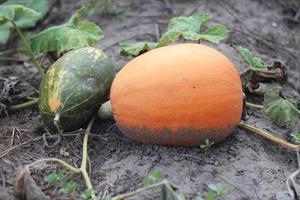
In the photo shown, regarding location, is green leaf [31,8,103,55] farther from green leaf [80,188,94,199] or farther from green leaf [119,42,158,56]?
green leaf [80,188,94,199]

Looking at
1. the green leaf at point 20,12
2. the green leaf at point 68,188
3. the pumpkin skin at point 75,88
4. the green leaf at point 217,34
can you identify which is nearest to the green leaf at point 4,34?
the green leaf at point 20,12

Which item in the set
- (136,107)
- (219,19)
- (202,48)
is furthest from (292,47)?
(136,107)

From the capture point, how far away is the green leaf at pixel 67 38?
321cm

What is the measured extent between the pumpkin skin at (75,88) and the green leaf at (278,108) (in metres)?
0.89

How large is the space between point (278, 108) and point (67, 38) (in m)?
1.26

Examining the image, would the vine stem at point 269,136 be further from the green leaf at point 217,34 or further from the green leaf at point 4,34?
the green leaf at point 4,34

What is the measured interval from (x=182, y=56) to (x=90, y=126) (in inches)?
26.4

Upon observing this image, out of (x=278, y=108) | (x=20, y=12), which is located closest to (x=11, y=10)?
(x=20, y=12)

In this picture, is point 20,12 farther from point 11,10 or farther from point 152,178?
point 152,178

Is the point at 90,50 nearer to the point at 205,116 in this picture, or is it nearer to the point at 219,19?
the point at 205,116

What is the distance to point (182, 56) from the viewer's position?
9.20 ft

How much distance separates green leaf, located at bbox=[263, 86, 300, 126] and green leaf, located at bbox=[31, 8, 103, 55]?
1.06 m

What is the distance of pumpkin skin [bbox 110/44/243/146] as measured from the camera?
272 centimetres

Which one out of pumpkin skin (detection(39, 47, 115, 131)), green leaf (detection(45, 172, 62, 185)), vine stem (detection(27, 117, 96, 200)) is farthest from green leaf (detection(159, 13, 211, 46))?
green leaf (detection(45, 172, 62, 185))
